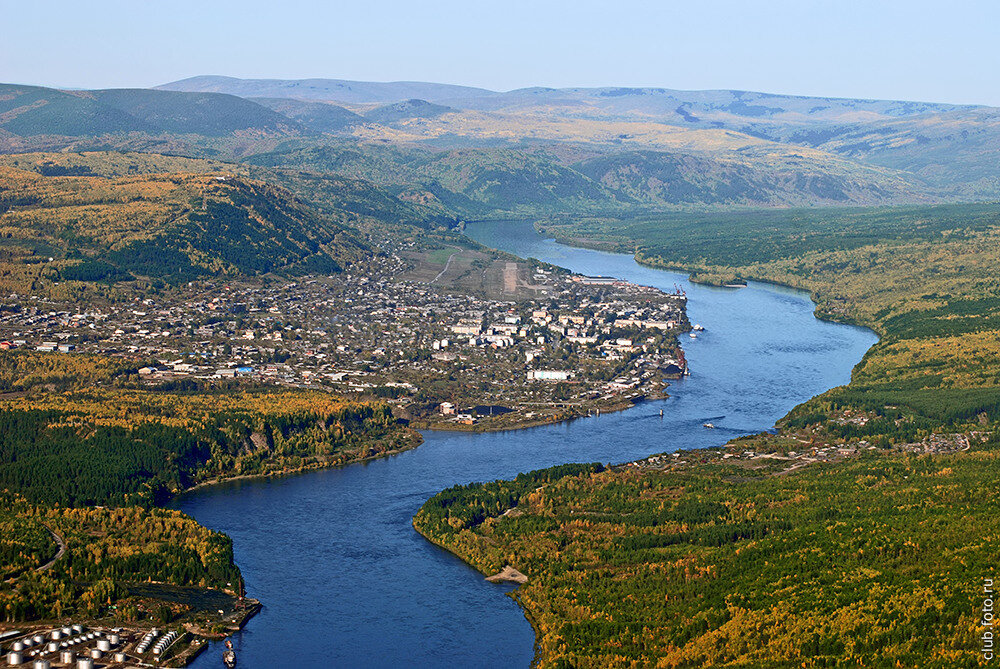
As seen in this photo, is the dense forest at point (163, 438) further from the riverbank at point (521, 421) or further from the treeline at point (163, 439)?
the riverbank at point (521, 421)

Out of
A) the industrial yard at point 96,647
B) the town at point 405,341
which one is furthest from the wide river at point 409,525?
the town at point 405,341

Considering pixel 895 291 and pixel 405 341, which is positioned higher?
pixel 895 291

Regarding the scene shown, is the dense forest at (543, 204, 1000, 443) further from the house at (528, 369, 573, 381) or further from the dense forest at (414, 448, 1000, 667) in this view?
the house at (528, 369, 573, 381)

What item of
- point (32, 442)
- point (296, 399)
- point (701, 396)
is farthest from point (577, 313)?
point (32, 442)

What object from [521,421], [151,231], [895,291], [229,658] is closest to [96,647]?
[229,658]

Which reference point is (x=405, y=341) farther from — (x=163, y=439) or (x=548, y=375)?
(x=163, y=439)

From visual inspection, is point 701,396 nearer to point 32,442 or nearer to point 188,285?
point 32,442
